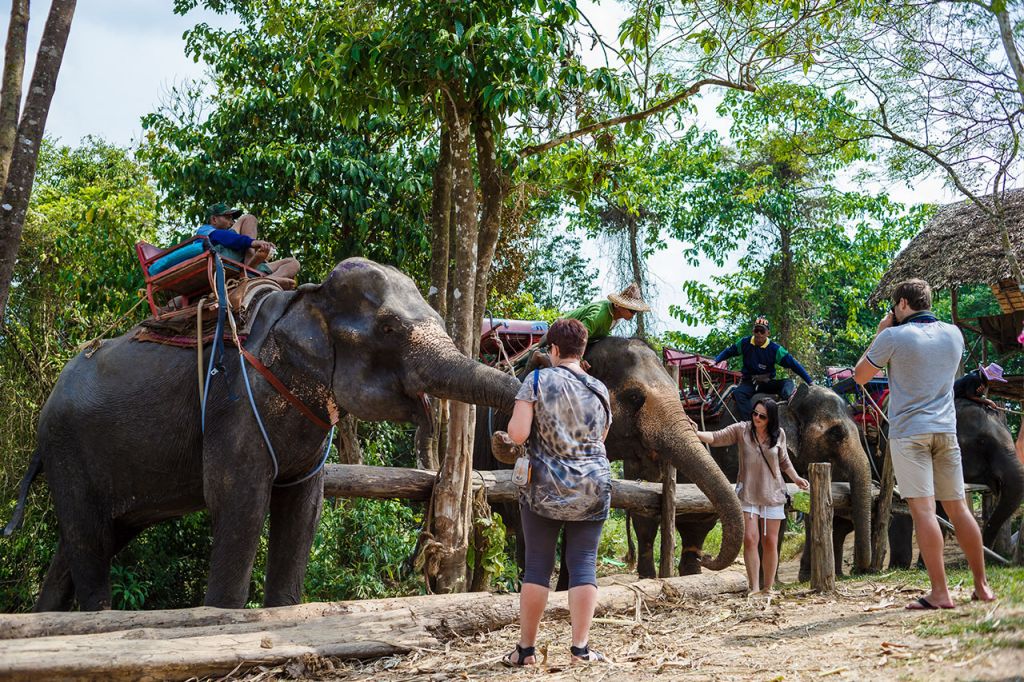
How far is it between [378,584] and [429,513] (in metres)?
1.02

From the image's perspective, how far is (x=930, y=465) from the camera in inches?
230

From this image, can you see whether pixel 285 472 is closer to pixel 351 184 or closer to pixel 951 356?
pixel 951 356

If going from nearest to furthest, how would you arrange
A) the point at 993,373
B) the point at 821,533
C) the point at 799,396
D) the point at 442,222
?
the point at 821,533, the point at 442,222, the point at 993,373, the point at 799,396

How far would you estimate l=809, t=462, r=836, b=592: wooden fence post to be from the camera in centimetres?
818

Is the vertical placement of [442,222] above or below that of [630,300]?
above

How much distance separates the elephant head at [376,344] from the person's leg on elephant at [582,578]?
40.0 inches

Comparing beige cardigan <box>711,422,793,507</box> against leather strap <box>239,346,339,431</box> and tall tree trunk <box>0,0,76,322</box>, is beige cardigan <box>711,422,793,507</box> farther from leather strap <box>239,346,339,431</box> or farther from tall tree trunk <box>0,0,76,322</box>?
tall tree trunk <box>0,0,76,322</box>

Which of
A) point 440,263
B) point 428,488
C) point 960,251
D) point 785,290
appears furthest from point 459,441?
point 785,290

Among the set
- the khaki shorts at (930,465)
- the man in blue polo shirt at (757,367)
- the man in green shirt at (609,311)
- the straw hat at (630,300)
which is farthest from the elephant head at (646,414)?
the man in blue polo shirt at (757,367)

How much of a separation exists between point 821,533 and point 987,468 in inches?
206

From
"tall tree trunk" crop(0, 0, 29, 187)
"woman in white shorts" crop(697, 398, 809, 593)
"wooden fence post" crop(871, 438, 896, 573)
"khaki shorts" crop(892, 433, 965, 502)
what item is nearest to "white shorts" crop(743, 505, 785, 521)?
"woman in white shorts" crop(697, 398, 809, 593)

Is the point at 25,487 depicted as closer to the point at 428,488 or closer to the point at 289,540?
the point at 289,540

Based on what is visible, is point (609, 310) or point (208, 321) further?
point (609, 310)

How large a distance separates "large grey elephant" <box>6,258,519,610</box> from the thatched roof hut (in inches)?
430
